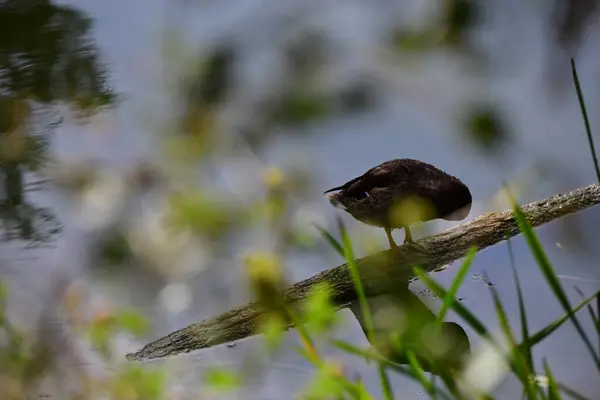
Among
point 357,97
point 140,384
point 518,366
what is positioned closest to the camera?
Answer: point 518,366

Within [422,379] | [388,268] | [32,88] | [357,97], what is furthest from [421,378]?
[32,88]

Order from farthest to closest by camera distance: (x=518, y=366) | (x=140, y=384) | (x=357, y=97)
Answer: (x=357, y=97)
(x=140, y=384)
(x=518, y=366)

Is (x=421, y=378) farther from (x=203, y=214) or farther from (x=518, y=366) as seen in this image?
(x=203, y=214)

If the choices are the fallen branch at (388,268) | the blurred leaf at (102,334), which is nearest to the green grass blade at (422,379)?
the fallen branch at (388,268)

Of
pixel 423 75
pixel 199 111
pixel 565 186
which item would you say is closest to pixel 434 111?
pixel 423 75

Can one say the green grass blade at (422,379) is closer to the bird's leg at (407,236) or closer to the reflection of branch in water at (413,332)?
the reflection of branch in water at (413,332)

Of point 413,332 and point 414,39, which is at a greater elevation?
point 414,39
